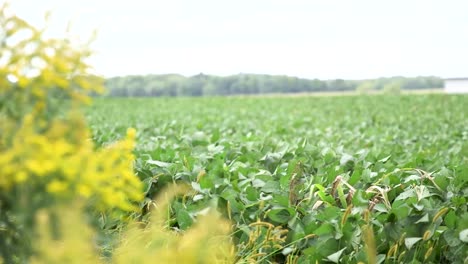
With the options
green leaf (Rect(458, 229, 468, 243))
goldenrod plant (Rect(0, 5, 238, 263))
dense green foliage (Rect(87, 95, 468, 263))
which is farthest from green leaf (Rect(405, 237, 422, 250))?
goldenrod plant (Rect(0, 5, 238, 263))

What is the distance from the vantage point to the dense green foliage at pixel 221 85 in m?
39.2

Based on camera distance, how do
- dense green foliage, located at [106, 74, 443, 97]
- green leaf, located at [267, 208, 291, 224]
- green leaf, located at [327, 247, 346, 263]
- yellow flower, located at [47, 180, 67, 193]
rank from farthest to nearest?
1. dense green foliage, located at [106, 74, 443, 97]
2. green leaf, located at [267, 208, 291, 224]
3. green leaf, located at [327, 247, 346, 263]
4. yellow flower, located at [47, 180, 67, 193]

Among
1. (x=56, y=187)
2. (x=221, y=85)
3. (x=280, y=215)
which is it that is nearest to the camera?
(x=56, y=187)

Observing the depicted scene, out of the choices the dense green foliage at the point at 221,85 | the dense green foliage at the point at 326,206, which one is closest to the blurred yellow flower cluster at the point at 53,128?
the dense green foliage at the point at 326,206

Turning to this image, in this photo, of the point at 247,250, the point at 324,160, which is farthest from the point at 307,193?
the point at 324,160

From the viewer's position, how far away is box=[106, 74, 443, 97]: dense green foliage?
3916 centimetres

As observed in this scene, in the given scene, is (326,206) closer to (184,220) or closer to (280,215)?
(280,215)

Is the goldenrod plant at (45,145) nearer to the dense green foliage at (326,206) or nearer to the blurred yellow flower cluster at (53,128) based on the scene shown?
the blurred yellow flower cluster at (53,128)

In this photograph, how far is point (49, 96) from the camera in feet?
5.13

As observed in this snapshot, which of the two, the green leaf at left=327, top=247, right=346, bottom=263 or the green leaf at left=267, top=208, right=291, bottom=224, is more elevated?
the green leaf at left=267, top=208, right=291, bottom=224

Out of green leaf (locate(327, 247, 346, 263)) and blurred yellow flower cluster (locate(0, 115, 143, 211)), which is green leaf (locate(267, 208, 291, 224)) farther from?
blurred yellow flower cluster (locate(0, 115, 143, 211))

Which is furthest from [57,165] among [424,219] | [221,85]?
[221,85]

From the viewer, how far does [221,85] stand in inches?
1661

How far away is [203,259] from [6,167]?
481 millimetres
